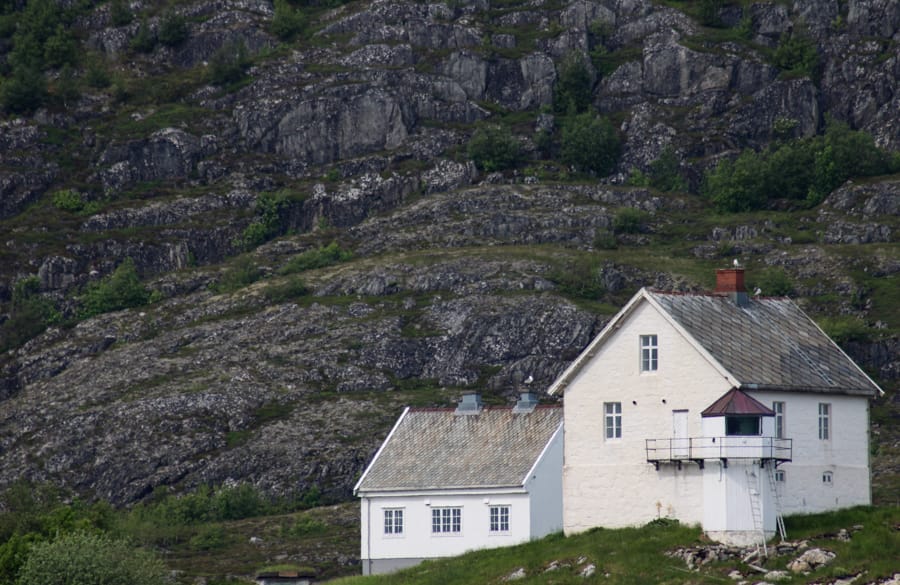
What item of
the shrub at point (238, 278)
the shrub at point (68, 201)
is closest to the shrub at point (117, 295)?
the shrub at point (238, 278)

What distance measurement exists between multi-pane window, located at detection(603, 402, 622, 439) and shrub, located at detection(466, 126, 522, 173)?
4482 inches

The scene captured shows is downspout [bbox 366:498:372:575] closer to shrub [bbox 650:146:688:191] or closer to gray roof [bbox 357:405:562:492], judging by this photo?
gray roof [bbox 357:405:562:492]

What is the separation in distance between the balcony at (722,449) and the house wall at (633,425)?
19.8 inches

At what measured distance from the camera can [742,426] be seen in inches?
2800

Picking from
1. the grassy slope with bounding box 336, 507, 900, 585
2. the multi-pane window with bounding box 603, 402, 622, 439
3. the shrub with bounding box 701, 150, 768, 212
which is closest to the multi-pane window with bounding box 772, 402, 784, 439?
the grassy slope with bounding box 336, 507, 900, 585

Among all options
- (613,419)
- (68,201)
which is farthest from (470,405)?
(68,201)

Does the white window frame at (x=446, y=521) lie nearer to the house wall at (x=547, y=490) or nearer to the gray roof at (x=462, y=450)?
the gray roof at (x=462, y=450)

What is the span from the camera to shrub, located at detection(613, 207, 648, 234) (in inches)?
6954

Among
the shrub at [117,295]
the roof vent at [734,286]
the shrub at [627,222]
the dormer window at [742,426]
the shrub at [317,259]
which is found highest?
the shrub at [627,222]

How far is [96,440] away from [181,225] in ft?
146

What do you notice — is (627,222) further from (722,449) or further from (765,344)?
(722,449)

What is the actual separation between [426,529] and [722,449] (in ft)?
94.9

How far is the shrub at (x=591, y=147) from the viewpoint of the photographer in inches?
7500

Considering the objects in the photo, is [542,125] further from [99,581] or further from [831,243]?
[99,581]
